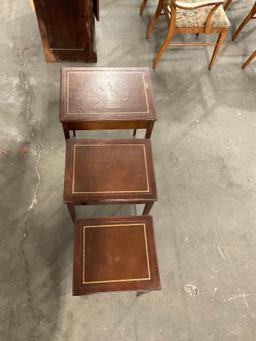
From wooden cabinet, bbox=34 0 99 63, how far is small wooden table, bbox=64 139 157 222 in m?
1.32

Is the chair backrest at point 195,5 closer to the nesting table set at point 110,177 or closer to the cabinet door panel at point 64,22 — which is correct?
the nesting table set at point 110,177

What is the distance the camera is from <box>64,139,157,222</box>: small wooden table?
1.62 m

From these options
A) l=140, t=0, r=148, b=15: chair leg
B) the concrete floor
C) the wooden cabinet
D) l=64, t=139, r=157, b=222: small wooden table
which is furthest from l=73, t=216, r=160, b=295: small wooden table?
l=140, t=0, r=148, b=15: chair leg

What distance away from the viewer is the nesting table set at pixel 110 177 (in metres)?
1.51

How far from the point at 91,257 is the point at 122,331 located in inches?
24.5

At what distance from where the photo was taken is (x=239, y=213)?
2201mm

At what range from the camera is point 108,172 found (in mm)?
1701

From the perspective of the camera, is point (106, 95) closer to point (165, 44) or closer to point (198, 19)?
point (165, 44)

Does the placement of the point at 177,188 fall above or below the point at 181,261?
above

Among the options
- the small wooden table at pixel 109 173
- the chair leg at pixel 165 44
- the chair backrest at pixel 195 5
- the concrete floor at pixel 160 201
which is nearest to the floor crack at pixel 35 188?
the concrete floor at pixel 160 201

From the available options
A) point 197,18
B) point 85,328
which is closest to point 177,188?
point 85,328

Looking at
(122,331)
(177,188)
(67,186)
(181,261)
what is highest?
(67,186)

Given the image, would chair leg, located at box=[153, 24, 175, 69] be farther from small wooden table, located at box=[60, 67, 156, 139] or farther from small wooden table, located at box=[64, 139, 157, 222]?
small wooden table, located at box=[64, 139, 157, 222]

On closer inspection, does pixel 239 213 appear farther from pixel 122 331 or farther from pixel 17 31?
pixel 17 31
